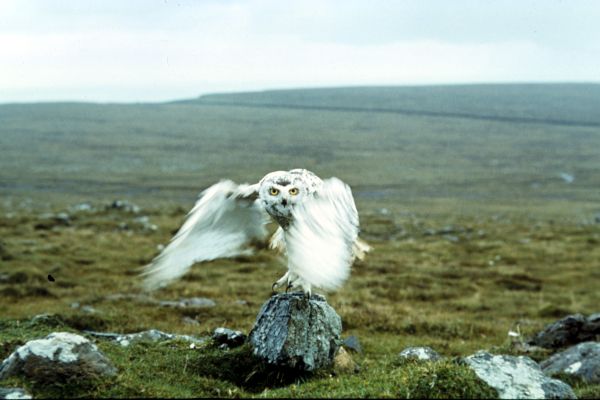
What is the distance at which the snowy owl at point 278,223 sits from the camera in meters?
8.24

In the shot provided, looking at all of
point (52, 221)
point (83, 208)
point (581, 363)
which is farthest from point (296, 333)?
point (83, 208)

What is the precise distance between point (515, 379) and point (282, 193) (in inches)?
159

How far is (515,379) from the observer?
828 centimetres

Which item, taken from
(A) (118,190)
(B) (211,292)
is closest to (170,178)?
(A) (118,190)

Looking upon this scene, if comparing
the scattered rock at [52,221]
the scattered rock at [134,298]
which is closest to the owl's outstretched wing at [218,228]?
the scattered rock at [134,298]

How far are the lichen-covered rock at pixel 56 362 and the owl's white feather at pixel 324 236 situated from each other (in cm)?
279

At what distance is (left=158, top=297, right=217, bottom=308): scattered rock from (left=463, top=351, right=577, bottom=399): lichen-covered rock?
37.5 feet

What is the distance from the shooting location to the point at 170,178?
330 feet

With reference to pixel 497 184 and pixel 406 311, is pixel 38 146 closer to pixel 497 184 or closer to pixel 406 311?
pixel 497 184

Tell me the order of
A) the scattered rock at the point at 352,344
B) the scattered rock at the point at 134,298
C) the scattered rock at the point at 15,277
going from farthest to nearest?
the scattered rock at the point at 15,277, the scattered rock at the point at 134,298, the scattered rock at the point at 352,344

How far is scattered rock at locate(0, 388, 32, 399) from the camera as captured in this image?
24.4 ft

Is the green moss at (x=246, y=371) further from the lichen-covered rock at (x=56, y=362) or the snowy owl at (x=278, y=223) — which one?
the lichen-covered rock at (x=56, y=362)

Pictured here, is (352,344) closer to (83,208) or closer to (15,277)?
(15,277)

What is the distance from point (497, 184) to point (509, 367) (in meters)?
97.8
